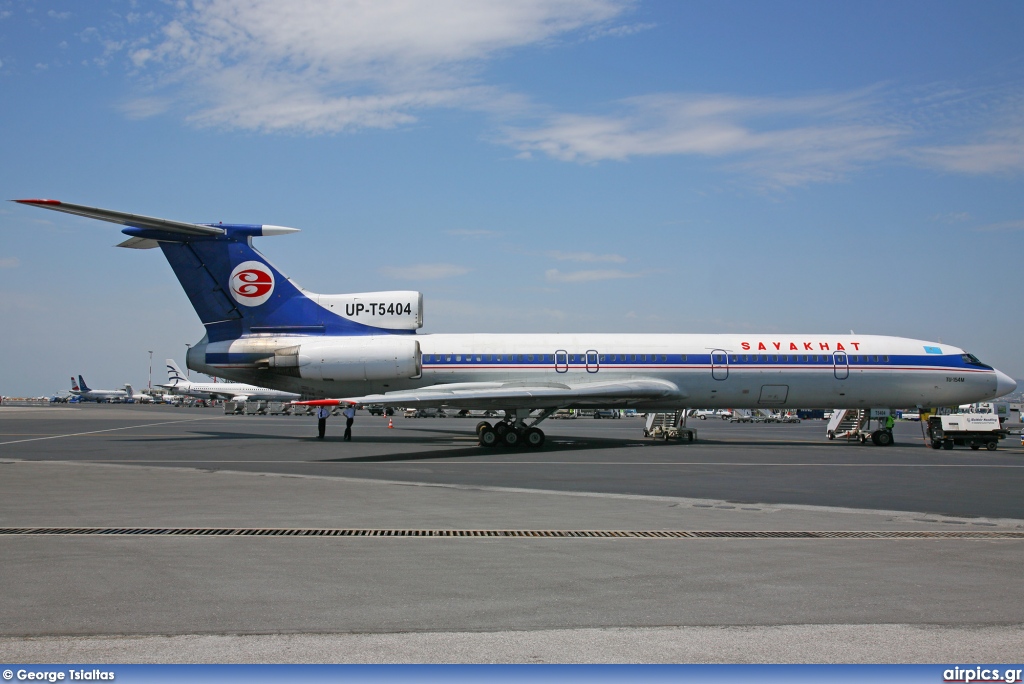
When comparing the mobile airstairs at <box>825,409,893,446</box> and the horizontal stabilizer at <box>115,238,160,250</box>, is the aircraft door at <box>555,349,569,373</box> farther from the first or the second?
the horizontal stabilizer at <box>115,238,160,250</box>

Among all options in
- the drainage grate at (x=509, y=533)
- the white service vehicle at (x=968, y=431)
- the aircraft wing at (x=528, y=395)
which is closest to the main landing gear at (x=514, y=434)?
the aircraft wing at (x=528, y=395)

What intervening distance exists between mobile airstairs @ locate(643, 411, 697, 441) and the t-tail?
10.2 metres

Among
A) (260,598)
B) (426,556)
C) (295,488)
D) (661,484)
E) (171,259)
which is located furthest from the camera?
(171,259)

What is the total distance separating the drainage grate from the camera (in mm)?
9258

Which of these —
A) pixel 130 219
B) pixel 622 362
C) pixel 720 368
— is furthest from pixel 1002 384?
pixel 130 219

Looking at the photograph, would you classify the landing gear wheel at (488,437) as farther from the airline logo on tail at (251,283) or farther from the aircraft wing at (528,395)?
the airline logo on tail at (251,283)

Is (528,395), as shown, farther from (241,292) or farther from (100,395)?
(100,395)

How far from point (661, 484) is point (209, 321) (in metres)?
18.0

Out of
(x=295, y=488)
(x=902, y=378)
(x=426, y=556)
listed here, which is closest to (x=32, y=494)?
(x=295, y=488)

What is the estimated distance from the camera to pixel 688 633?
5359 millimetres

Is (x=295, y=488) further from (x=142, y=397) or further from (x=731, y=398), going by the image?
(x=142, y=397)

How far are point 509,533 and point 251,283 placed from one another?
19.8 meters

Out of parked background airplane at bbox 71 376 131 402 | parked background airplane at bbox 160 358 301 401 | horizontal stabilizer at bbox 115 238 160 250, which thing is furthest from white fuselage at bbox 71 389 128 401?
horizontal stabilizer at bbox 115 238 160 250

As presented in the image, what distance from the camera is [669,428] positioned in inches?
1185
